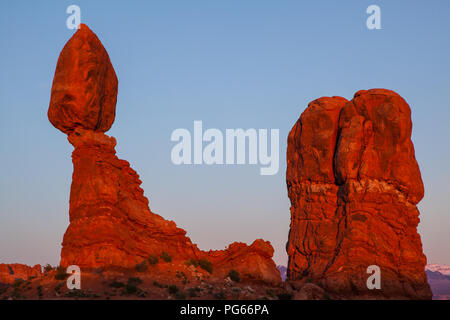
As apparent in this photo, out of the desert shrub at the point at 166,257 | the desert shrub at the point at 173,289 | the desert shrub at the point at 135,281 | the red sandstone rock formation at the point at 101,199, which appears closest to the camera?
the desert shrub at the point at 135,281

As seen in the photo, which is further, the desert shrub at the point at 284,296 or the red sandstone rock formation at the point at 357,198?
the red sandstone rock formation at the point at 357,198

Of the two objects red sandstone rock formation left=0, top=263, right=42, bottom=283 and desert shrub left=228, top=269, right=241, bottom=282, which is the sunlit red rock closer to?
desert shrub left=228, top=269, right=241, bottom=282

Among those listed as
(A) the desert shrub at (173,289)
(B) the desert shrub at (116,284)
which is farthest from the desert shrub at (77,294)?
(A) the desert shrub at (173,289)

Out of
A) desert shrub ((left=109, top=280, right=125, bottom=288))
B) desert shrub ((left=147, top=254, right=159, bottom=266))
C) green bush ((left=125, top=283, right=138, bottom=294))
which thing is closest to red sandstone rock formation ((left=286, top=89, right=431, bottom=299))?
desert shrub ((left=147, top=254, right=159, bottom=266))

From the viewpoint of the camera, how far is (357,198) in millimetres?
53406

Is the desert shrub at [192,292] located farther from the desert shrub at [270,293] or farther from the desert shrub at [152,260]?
the desert shrub at [270,293]

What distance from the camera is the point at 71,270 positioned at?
4447 centimetres

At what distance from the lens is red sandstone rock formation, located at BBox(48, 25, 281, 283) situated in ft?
149

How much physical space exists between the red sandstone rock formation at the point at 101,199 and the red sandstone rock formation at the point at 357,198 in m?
5.71

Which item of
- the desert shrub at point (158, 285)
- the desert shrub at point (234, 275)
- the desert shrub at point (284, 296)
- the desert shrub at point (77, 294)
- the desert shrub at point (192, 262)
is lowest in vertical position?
the desert shrub at point (284, 296)

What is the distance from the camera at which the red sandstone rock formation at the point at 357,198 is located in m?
51.3

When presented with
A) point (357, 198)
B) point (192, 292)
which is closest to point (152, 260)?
point (192, 292)
